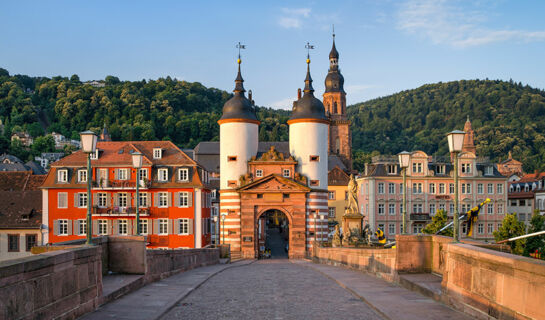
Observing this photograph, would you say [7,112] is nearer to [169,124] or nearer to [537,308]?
[169,124]

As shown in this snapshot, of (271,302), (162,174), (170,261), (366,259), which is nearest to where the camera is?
(271,302)

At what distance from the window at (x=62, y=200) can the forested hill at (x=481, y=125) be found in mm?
91721

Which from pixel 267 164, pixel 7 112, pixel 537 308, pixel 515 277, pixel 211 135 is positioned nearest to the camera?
pixel 537 308

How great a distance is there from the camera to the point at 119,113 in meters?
165

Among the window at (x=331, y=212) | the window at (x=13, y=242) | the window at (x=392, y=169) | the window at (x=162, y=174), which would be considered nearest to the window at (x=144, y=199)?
the window at (x=162, y=174)

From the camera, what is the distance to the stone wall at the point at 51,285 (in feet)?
33.1

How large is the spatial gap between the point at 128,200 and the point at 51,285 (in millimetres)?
47443

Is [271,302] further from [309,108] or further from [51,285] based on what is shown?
[309,108]

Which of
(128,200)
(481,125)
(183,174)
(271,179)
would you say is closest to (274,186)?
(271,179)

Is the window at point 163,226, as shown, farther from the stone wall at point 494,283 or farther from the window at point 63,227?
the stone wall at point 494,283

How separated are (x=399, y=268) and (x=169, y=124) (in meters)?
150

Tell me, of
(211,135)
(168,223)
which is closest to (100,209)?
(168,223)

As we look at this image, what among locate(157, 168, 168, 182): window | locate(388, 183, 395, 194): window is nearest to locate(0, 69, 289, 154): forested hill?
locate(388, 183, 395, 194): window

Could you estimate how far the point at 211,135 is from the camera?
535 ft
